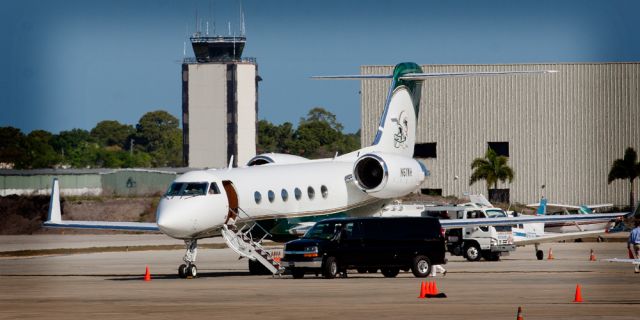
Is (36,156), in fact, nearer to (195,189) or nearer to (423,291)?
(195,189)

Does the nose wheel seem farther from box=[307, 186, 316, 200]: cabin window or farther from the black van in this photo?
box=[307, 186, 316, 200]: cabin window

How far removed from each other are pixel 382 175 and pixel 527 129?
6109 centimetres

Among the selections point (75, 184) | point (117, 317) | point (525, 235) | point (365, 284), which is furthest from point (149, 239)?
point (117, 317)

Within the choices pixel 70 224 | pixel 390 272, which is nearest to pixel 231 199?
pixel 390 272

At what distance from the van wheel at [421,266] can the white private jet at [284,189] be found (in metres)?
4.01

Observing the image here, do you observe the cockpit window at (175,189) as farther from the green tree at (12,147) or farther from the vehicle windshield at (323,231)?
the green tree at (12,147)

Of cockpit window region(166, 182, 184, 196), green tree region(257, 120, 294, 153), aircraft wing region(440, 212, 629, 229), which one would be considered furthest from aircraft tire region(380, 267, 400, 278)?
green tree region(257, 120, 294, 153)

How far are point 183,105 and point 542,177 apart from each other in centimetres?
5457

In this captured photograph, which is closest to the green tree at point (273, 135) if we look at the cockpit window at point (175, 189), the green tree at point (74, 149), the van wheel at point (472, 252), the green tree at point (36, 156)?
the green tree at point (74, 149)

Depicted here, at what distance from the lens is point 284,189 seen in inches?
1646

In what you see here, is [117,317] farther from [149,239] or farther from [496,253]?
[149,239]

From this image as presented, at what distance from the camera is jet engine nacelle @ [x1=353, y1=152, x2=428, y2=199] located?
44.2 metres

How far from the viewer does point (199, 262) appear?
51.0 meters

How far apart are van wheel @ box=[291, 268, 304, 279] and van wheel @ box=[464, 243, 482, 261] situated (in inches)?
520
